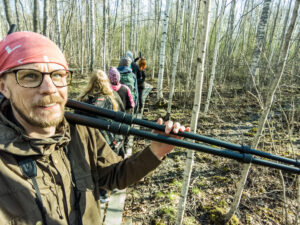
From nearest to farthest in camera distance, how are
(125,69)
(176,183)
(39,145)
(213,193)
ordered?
(39,145) → (213,193) → (176,183) → (125,69)

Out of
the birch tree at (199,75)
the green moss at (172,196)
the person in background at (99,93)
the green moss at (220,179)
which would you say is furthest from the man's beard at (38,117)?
the green moss at (220,179)

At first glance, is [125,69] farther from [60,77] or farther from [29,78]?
[29,78]

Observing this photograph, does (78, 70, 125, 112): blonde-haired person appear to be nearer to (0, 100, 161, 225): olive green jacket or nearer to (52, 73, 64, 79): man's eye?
(0, 100, 161, 225): olive green jacket

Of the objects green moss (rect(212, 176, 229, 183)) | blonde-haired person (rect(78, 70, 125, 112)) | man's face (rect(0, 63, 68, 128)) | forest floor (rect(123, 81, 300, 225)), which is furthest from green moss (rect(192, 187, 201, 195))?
man's face (rect(0, 63, 68, 128))

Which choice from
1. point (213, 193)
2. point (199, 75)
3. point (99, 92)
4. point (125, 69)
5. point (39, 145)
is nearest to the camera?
point (39, 145)

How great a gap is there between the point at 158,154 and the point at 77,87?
1050cm

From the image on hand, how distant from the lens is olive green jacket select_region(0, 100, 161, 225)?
904 millimetres

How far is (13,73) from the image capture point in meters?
1.03

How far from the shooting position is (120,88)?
3.92 m

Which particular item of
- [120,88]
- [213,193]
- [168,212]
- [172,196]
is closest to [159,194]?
[172,196]

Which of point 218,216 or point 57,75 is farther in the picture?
point 218,216

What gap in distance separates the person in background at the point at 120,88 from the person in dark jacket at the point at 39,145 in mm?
2330

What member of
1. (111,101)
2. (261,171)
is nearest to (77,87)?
(111,101)

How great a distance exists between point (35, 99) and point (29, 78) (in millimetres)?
126
